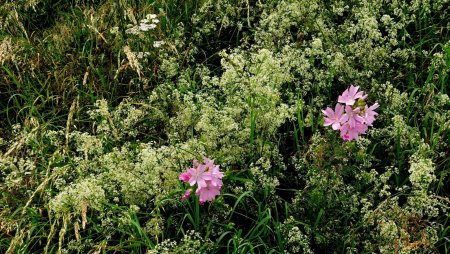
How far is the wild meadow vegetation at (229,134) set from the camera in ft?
8.92

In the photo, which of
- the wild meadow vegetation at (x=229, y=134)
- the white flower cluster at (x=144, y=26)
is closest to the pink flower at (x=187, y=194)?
the wild meadow vegetation at (x=229, y=134)

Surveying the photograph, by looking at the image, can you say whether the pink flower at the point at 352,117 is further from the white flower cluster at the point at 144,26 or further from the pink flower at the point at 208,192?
the white flower cluster at the point at 144,26

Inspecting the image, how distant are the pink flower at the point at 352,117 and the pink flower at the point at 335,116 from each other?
0.10 feet

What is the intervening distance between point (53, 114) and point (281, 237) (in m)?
1.64

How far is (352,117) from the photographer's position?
2.62 metres

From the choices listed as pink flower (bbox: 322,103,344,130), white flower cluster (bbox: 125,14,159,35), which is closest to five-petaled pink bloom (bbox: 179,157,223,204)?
pink flower (bbox: 322,103,344,130)

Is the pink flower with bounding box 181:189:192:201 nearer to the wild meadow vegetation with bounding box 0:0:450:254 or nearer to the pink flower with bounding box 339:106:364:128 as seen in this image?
the wild meadow vegetation with bounding box 0:0:450:254

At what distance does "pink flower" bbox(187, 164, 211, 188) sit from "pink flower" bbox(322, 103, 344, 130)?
53 cm

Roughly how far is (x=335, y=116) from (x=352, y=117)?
0.30 feet

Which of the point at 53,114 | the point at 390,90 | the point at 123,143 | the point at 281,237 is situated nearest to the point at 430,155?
the point at 390,90

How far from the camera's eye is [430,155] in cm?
298

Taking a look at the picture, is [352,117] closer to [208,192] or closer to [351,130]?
[351,130]

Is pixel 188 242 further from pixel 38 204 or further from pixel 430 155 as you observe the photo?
pixel 430 155

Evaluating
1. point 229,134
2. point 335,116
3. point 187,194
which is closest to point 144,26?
point 229,134
